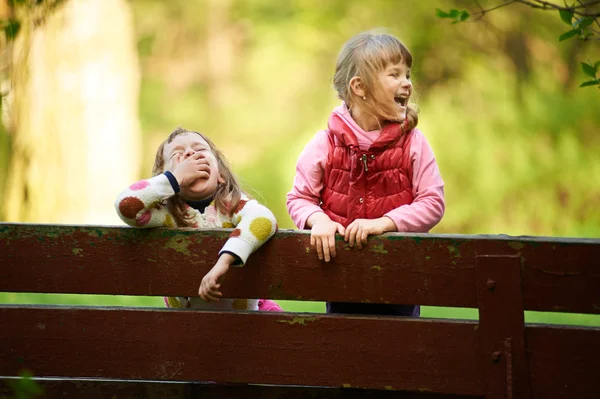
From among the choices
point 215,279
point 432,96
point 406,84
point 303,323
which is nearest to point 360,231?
point 303,323

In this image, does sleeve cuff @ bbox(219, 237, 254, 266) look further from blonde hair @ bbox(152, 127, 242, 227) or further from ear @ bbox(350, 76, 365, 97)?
ear @ bbox(350, 76, 365, 97)

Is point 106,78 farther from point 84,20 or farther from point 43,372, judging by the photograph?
point 43,372

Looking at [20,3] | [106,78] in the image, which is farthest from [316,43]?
[20,3]

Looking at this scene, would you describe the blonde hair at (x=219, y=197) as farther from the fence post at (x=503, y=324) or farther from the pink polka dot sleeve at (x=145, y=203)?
the fence post at (x=503, y=324)

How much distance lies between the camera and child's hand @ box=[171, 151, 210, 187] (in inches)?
114

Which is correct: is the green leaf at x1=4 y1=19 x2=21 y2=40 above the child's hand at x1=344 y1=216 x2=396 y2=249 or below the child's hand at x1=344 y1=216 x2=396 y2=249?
above

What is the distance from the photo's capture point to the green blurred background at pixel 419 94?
9.76m

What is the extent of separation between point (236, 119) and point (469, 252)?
9.52 meters

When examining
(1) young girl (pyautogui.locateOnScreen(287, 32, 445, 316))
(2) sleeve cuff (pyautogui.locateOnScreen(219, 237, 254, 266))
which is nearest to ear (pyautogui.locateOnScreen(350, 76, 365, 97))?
(1) young girl (pyautogui.locateOnScreen(287, 32, 445, 316))

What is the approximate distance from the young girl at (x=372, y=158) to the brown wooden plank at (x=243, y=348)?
50cm

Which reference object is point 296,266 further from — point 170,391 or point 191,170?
point 170,391

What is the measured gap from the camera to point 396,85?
3.16m

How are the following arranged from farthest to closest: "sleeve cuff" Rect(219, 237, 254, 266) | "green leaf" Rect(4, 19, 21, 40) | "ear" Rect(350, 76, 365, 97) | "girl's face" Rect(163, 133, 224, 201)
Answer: "ear" Rect(350, 76, 365, 97) → "girl's face" Rect(163, 133, 224, 201) → "sleeve cuff" Rect(219, 237, 254, 266) → "green leaf" Rect(4, 19, 21, 40)

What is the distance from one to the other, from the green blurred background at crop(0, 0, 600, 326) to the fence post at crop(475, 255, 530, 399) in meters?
5.33
